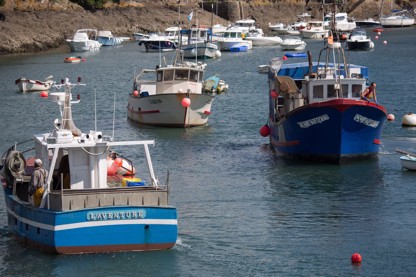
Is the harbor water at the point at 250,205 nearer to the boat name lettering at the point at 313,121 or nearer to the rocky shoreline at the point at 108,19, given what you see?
the boat name lettering at the point at 313,121

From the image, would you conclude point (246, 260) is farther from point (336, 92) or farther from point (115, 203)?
point (336, 92)

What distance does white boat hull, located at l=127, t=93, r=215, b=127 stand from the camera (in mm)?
46906

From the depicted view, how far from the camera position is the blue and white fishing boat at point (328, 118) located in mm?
35906

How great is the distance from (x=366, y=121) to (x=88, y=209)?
15.8m

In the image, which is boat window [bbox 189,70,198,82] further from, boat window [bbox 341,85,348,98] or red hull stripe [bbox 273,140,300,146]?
boat window [bbox 341,85,348,98]

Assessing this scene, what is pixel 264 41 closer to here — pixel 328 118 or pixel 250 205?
pixel 328 118

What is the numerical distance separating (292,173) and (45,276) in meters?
14.3

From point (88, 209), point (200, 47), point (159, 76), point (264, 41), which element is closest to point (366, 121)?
point (159, 76)

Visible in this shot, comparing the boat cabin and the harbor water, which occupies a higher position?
the boat cabin

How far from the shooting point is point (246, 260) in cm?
2491

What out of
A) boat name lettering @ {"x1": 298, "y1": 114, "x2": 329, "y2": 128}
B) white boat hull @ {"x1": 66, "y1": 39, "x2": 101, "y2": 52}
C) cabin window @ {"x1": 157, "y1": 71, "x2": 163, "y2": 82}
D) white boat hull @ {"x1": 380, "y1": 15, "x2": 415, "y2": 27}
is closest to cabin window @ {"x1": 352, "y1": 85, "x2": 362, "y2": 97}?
boat name lettering @ {"x1": 298, "y1": 114, "x2": 329, "y2": 128}

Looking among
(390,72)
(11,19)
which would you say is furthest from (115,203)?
(11,19)

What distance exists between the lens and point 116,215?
23297mm

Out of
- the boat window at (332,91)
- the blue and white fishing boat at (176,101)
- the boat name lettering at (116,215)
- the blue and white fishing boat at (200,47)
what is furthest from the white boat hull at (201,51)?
the boat name lettering at (116,215)
